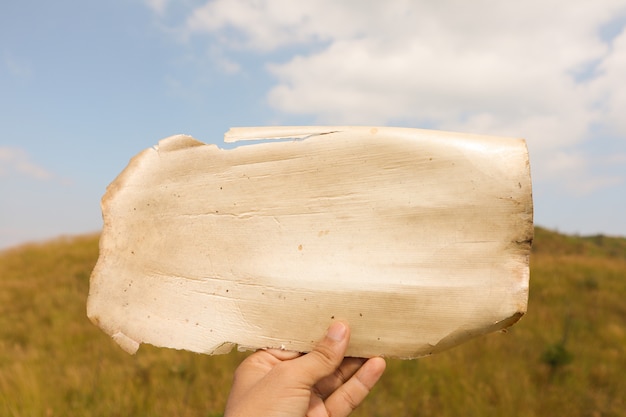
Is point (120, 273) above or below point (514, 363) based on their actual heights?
above

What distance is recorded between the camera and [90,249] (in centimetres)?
818

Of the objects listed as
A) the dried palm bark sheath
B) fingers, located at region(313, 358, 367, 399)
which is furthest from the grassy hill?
the dried palm bark sheath

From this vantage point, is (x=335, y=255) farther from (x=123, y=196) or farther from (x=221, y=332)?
(x=123, y=196)

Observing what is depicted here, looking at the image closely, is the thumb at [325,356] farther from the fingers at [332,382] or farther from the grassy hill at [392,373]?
the grassy hill at [392,373]

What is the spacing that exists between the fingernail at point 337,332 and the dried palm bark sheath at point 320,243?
0.03m

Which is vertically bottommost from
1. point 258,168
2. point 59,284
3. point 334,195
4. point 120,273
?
point 59,284

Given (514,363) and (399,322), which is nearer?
(399,322)

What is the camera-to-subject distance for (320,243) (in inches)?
50.2

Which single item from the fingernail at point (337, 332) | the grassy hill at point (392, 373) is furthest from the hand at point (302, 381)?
the grassy hill at point (392, 373)

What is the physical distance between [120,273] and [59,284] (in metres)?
5.32

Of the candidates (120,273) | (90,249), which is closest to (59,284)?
(90,249)

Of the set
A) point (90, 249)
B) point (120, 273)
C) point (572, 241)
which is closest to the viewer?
point (120, 273)

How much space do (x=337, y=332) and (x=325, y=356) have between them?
7 centimetres

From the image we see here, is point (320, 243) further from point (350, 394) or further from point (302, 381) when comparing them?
point (350, 394)
